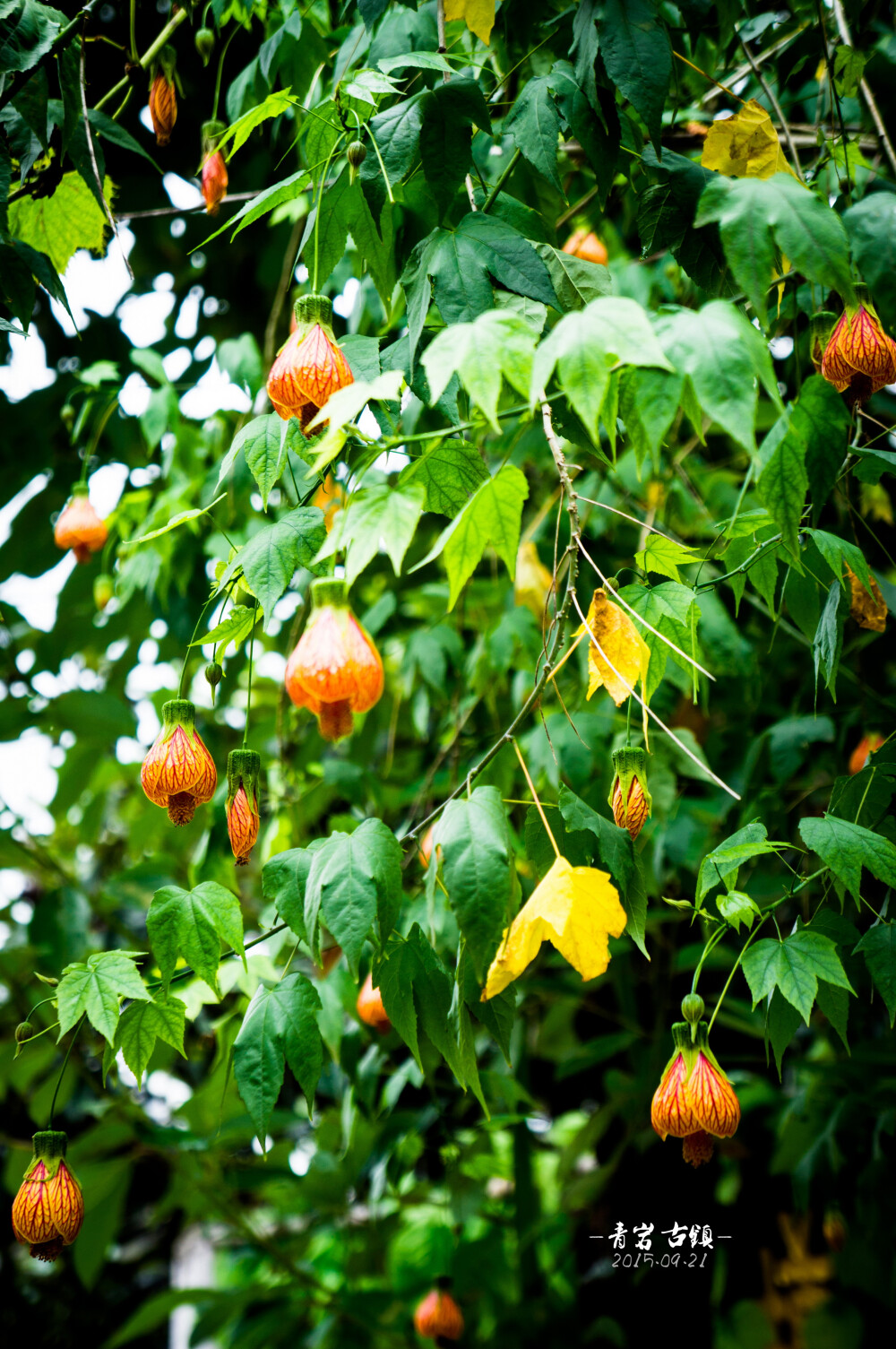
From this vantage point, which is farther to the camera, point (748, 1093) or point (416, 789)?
point (748, 1093)

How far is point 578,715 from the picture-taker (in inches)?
57.3

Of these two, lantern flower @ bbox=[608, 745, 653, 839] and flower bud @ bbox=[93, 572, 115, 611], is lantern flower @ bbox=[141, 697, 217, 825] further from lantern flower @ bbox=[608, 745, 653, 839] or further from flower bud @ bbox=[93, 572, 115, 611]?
flower bud @ bbox=[93, 572, 115, 611]

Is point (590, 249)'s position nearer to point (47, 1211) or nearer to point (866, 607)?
point (866, 607)

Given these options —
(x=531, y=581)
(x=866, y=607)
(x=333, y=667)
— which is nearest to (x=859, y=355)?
(x=866, y=607)

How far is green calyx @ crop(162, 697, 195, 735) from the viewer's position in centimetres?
83

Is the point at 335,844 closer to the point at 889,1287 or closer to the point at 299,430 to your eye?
the point at 299,430

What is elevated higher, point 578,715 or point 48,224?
point 48,224

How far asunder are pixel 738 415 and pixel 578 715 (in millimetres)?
933

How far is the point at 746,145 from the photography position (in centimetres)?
84

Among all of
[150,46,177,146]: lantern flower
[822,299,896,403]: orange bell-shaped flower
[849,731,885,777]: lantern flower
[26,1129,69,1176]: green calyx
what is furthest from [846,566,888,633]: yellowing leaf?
[150,46,177,146]: lantern flower

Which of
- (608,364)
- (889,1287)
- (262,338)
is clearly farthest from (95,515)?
(889,1287)

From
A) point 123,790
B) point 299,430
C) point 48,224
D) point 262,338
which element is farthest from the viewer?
point 123,790

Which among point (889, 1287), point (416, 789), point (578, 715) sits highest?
point (578, 715)

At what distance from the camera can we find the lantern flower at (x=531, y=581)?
1.56m
